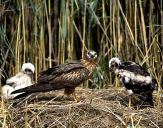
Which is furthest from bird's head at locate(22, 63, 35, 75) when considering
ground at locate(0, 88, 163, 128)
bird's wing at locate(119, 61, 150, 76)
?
bird's wing at locate(119, 61, 150, 76)

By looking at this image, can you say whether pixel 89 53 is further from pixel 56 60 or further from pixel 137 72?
pixel 56 60

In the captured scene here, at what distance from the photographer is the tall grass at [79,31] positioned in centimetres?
768

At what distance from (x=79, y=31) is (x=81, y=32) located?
136 millimetres

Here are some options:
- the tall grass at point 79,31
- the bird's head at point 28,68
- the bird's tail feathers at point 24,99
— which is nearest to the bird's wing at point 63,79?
the bird's tail feathers at point 24,99

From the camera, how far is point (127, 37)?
7.93 metres

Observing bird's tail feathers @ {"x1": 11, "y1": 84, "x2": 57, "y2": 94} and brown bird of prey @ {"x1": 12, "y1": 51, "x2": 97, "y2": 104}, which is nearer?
bird's tail feathers @ {"x1": 11, "y1": 84, "x2": 57, "y2": 94}

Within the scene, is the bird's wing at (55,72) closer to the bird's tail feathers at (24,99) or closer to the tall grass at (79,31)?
the bird's tail feathers at (24,99)

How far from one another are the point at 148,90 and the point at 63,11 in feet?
5.69

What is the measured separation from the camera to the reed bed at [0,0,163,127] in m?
7.68

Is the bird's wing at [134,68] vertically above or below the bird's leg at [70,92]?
above

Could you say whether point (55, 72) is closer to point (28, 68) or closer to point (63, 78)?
point (63, 78)

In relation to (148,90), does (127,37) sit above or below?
above

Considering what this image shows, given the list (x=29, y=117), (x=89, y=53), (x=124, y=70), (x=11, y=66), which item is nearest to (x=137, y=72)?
(x=124, y=70)

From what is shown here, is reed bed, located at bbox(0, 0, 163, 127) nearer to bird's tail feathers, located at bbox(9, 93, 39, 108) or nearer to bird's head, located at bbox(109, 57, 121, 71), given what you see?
bird's head, located at bbox(109, 57, 121, 71)
